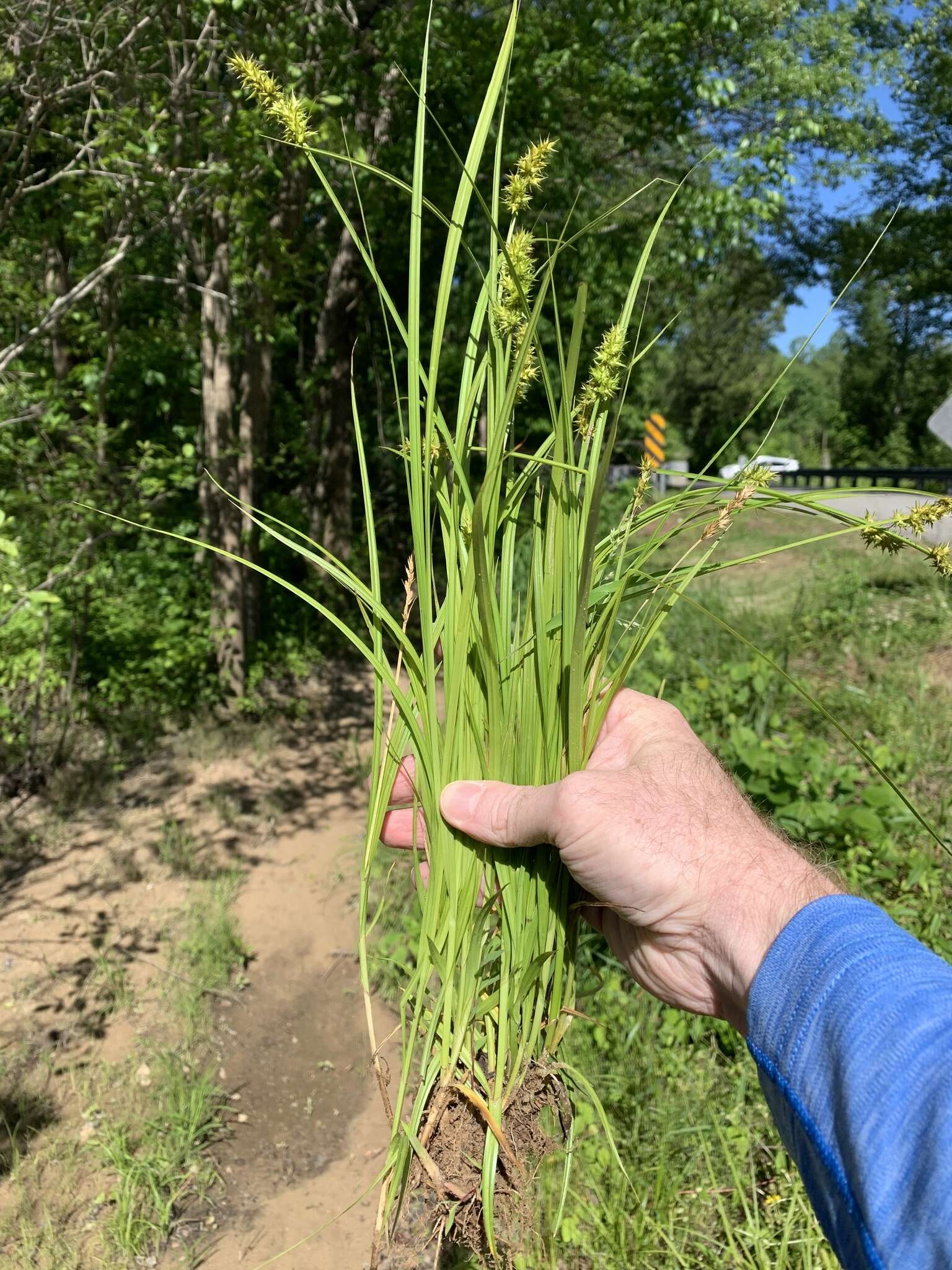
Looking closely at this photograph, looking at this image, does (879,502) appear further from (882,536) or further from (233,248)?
(882,536)

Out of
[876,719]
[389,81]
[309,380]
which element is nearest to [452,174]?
[389,81]

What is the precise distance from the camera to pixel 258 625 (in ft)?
19.7

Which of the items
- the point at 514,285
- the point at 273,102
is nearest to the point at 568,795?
the point at 514,285

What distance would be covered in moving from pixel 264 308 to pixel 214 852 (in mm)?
3051

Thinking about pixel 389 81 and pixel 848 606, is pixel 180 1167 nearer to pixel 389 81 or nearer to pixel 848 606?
pixel 848 606

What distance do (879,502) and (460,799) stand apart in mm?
14500

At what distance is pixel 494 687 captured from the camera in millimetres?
1175

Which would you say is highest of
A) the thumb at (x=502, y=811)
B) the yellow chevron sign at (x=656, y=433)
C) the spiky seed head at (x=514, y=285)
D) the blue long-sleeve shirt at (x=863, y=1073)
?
the spiky seed head at (x=514, y=285)

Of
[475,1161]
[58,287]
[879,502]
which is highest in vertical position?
[58,287]

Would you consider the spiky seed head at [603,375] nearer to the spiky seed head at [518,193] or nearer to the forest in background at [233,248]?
the spiky seed head at [518,193]

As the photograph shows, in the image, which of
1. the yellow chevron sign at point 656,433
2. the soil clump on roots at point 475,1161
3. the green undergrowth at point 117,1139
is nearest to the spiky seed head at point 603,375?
Answer: the soil clump on roots at point 475,1161

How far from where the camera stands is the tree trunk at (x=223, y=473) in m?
4.75

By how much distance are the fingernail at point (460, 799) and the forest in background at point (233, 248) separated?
1219mm

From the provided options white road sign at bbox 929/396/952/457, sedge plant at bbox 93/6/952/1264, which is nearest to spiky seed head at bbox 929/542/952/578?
sedge plant at bbox 93/6/952/1264
